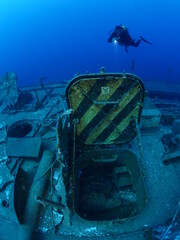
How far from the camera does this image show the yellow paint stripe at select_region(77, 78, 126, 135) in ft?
9.45

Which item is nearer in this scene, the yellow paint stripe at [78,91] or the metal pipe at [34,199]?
the metal pipe at [34,199]

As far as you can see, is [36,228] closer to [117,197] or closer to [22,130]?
[117,197]

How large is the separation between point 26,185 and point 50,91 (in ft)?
18.6

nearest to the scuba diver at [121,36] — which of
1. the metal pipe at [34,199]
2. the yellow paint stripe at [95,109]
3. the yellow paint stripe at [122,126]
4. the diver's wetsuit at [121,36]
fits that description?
the diver's wetsuit at [121,36]

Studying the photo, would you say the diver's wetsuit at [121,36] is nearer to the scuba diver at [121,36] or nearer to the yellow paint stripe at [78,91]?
the scuba diver at [121,36]

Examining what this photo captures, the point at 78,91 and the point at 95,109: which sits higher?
the point at 78,91

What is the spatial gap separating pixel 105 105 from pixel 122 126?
570 millimetres

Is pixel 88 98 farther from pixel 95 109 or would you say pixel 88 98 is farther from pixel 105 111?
pixel 105 111

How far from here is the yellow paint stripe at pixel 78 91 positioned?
2844 millimetres

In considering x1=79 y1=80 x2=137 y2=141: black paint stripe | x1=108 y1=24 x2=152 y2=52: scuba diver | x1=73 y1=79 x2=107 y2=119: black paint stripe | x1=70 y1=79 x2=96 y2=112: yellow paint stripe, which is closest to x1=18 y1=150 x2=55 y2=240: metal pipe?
x1=79 y1=80 x2=137 y2=141: black paint stripe

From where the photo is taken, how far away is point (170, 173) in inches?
130

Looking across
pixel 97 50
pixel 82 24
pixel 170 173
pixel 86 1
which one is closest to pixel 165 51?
pixel 97 50

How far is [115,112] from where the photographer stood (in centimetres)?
324

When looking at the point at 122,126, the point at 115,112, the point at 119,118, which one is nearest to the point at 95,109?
the point at 115,112
